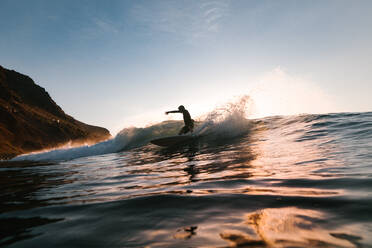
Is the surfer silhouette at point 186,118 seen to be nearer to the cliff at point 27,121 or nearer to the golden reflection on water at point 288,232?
the golden reflection on water at point 288,232

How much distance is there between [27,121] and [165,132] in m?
37.8

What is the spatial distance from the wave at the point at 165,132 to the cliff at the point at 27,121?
14092 mm

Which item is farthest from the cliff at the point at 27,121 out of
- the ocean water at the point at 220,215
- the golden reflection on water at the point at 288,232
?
the golden reflection on water at the point at 288,232

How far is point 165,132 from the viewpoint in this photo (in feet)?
51.9

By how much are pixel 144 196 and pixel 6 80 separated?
6310cm

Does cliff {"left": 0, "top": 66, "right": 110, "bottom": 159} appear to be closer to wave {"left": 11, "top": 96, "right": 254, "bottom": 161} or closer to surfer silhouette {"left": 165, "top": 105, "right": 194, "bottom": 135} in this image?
wave {"left": 11, "top": 96, "right": 254, "bottom": 161}

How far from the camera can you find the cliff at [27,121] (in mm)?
32297

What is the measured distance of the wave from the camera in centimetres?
1152

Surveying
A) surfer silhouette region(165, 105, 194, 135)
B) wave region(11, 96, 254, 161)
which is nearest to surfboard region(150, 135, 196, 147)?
wave region(11, 96, 254, 161)

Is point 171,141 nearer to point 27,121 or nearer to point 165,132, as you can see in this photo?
point 165,132

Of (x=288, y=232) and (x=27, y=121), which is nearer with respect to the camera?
(x=288, y=232)

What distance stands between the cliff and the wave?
555 inches

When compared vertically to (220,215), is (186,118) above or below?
above

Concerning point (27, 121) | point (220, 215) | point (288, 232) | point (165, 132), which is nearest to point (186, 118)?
point (165, 132)
